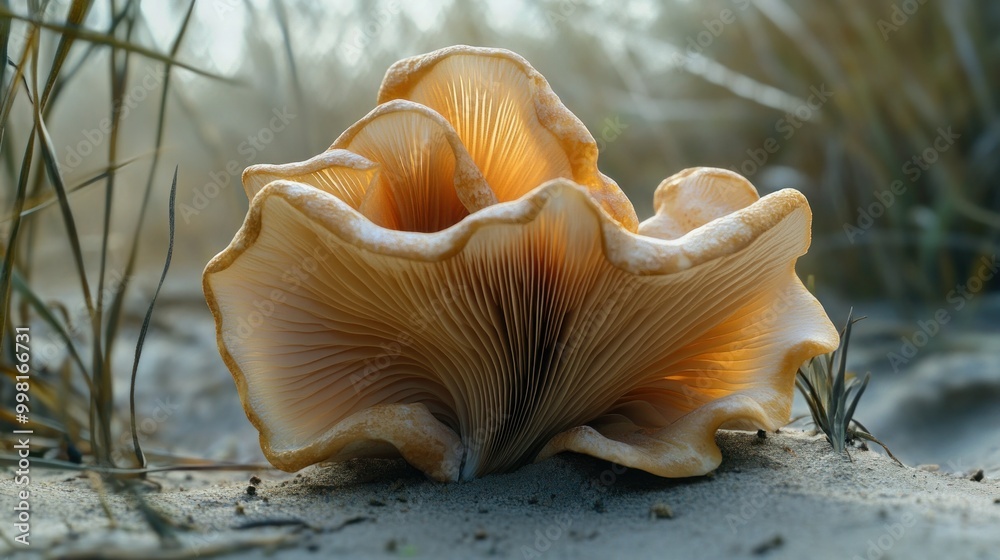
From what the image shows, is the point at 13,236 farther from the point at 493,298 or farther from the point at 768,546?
the point at 768,546

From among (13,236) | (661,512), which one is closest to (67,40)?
(13,236)

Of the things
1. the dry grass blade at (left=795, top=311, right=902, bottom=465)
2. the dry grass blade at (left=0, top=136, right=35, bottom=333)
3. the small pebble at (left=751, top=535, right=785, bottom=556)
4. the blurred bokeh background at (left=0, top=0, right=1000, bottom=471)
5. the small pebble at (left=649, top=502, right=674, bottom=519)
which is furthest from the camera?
the blurred bokeh background at (left=0, top=0, right=1000, bottom=471)

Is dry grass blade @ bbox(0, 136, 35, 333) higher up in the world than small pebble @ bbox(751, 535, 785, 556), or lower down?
higher up

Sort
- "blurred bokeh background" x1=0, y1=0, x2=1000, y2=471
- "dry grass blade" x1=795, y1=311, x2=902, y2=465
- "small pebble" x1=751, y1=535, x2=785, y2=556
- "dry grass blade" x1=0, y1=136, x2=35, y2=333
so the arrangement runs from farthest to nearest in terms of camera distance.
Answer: "blurred bokeh background" x1=0, y1=0, x2=1000, y2=471 → "dry grass blade" x1=795, y1=311, x2=902, y2=465 → "dry grass blade" x1=0, y1=136, x2=35, y2=333 → "small pebble" x1=751, y1=535, x2=785, y2=556

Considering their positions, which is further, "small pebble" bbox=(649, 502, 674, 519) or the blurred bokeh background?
the blurred bokeh background

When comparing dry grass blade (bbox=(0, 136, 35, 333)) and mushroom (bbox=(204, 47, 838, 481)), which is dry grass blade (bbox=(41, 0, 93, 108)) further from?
mushroom (bbox=(204, 47, 838, 481))

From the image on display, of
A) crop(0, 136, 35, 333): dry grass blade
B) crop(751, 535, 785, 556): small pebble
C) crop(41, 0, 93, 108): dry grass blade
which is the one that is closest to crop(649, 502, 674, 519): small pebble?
crop(751, 535, 785, 556): small pebble

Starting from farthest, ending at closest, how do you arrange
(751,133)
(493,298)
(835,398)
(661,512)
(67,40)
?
(751,133) → (835,398) → (67,40) → (493,298) → (661,512)
